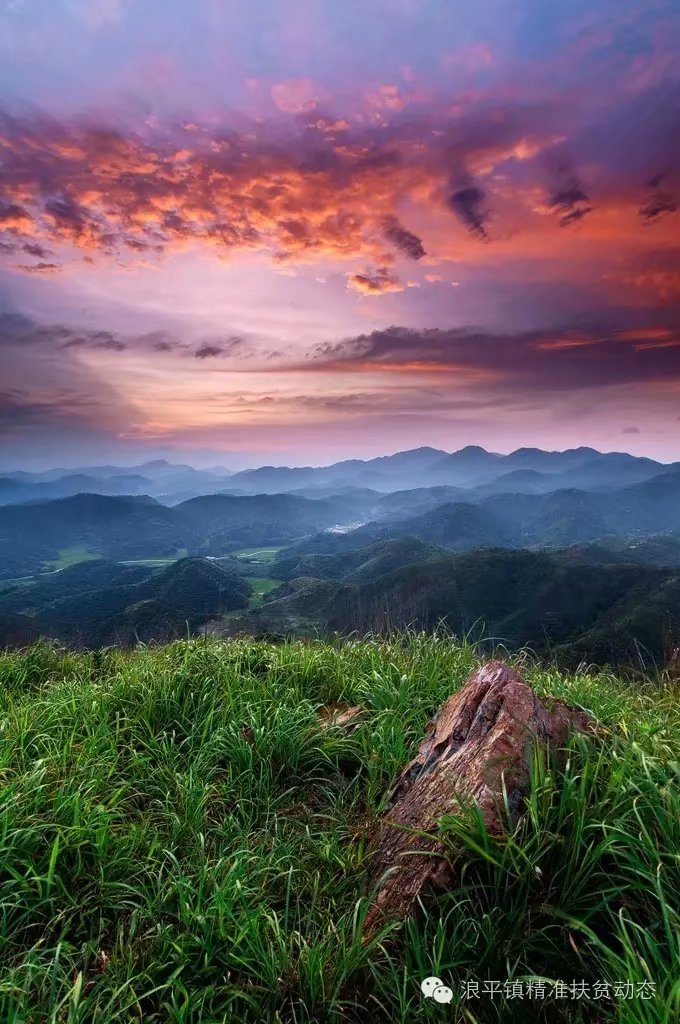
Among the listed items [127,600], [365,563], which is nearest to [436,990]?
[127,600]

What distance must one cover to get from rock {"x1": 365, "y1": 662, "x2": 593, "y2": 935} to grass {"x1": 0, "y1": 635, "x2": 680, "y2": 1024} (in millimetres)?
121

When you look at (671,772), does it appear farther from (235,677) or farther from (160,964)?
(235,677)

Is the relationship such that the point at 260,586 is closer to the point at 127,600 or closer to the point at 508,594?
the point at 127,600

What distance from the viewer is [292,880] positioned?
2.83m

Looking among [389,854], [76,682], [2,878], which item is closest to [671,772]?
[389,854]

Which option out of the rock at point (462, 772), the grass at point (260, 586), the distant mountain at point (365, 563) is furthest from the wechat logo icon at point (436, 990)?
the distant mountain at point (365, 563)

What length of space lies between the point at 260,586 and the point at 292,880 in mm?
159644

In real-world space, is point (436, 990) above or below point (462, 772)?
below

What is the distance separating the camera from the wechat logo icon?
6.79ft

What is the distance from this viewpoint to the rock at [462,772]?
257cm

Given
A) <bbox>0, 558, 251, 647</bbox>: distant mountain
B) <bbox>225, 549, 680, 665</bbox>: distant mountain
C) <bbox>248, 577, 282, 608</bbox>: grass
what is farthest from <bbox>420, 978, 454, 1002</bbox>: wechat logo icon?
<bbox>248, 577, 282, 608</bbox>: grass

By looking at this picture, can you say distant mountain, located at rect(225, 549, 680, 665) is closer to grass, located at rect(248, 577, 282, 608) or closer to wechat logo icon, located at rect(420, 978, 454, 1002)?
grass, located at rect(248, 577, 282, 608)

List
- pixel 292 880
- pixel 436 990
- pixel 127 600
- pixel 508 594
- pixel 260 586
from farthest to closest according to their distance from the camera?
pixel 260 586, pixel 127 600, pixel 508 594, pixel 292 880, pixel 436 990

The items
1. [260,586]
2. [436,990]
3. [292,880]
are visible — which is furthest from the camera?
[260,586]
